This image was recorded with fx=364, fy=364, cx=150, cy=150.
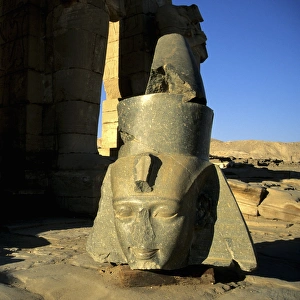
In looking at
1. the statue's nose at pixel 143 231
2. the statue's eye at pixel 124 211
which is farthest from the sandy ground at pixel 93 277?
the statue's eye at pixel 124 211

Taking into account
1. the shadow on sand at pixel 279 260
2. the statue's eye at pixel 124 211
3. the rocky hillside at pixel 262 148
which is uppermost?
the rocky hillside at pixel 262 148

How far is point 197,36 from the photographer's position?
26.9ft

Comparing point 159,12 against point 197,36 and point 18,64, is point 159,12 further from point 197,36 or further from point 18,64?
point 18,64

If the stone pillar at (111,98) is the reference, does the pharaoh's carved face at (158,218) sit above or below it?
below

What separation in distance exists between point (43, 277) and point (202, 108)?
5.55 feet

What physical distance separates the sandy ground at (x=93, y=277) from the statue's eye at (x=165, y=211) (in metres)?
0.50

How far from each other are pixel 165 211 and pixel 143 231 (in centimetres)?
19

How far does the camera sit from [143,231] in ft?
7.55

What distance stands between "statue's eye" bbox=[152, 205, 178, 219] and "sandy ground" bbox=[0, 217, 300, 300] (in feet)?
1.64

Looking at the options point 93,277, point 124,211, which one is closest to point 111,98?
point 93,277

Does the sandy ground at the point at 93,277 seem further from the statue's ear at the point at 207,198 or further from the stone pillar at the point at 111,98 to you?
the stone pillar at the point at 111,98

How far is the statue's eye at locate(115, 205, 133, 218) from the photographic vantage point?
2.38m

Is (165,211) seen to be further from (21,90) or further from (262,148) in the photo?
(262,148)

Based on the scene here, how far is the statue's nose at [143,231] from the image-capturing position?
229 centimetres
